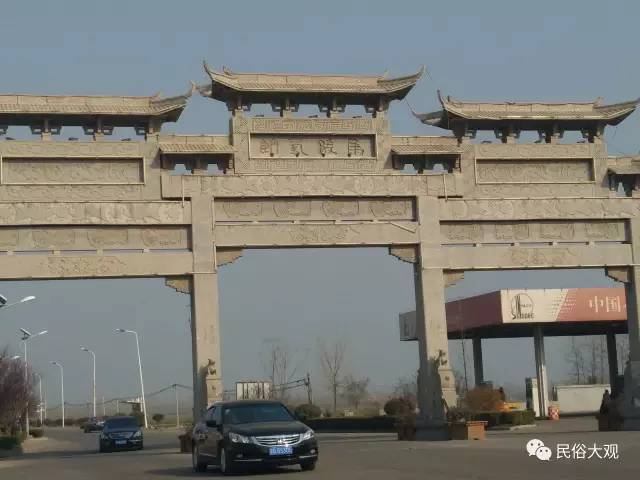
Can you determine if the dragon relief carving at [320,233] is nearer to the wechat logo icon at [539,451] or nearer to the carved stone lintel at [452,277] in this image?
the carved stone lintel at [452,277]

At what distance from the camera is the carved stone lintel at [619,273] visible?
91.0ft

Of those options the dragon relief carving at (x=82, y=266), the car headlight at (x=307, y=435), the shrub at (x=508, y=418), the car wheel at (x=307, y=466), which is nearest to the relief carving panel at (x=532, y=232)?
Answer: the dragon relief carving at (x=82, y=266)

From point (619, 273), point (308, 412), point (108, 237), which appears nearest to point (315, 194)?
point (108, 237)

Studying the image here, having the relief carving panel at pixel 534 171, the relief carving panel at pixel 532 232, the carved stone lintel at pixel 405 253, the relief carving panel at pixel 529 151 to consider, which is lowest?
the carved stone lintel at pixel 405 253

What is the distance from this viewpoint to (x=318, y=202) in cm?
2608

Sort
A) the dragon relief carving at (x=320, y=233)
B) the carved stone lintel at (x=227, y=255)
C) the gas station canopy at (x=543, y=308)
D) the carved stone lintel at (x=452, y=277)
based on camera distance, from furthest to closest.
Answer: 1. the gas station canopy at (x=543, y=308)
2. the carved stone lintel at (x=452, y=277)
3. the dragon relief carving at (x=320, y=233)
4. the carved stone lintel at (x=227, y=255)

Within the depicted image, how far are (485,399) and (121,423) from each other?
13.0 metres

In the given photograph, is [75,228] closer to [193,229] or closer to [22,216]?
[22,216]

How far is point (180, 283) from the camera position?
82.5 ft

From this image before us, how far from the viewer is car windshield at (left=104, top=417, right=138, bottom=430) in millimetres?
32250

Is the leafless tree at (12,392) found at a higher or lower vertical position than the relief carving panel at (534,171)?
lower

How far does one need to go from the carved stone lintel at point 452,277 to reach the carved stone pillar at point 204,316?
6.04m

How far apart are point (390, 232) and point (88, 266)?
25.1 ft

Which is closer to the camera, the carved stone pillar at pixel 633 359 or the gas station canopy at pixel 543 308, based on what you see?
the carved stone pillar at pixel 633 359
